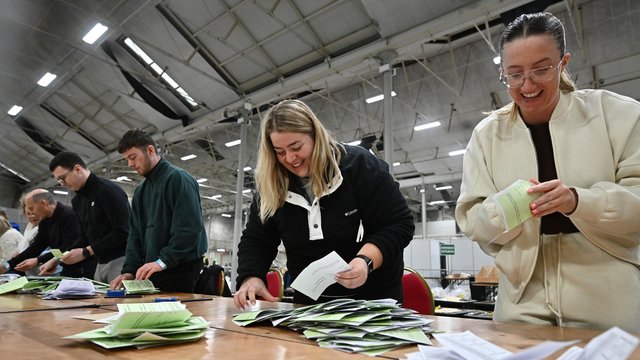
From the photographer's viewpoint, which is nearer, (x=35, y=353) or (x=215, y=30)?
(x=35, y=353)

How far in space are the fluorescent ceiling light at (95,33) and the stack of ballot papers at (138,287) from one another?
6.80 m

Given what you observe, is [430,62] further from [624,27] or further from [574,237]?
[574,237]

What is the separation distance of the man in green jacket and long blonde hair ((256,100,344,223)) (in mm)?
691

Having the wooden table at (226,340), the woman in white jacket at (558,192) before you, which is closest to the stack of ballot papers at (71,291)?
the wooden table at (226,340)

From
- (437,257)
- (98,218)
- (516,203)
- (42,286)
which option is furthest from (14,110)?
(516,203)

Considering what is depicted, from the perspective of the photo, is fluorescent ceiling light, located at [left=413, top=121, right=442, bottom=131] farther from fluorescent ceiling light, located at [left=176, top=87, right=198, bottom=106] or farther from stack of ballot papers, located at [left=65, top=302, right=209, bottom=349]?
stack of ballot papers, located at [left=65, top=302, right=209, bottom=349]

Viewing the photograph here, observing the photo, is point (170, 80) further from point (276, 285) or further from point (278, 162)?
point (278, 162)

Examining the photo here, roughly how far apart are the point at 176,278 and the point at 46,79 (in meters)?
9.51

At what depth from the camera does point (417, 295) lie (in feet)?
5.57

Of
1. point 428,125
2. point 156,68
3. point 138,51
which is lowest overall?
point 428,125

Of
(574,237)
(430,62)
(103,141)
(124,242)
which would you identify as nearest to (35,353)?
(574,237)

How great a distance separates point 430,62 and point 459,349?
26.7 feet

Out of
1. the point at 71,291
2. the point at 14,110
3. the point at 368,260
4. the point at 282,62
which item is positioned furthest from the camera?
the point at 14,110

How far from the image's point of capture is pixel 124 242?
2471 mm
